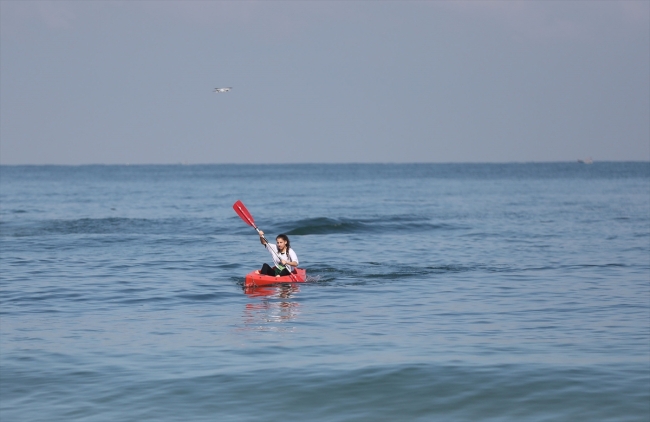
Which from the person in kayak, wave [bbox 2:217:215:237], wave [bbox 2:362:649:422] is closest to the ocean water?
wave [bbox 2:362:649:422]

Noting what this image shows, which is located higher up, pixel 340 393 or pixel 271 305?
pixel 271 305

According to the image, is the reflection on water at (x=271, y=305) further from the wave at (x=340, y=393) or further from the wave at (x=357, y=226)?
the wave at (x=357, y=226)

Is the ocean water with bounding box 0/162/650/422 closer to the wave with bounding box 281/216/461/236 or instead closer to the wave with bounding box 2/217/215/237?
→ the wave with bounding box 2/217/215/237

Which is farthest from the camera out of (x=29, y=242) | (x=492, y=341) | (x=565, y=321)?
(x=29, y=242)

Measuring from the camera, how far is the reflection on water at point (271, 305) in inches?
605

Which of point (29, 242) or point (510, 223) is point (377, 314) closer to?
point (29, 242)

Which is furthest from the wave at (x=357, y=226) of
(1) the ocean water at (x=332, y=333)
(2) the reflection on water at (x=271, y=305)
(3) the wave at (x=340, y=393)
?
(3) the wave at (x=340, y=393)

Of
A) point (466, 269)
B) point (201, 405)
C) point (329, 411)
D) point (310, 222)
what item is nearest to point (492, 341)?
point (329, 411)

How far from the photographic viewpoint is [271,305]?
1680cm

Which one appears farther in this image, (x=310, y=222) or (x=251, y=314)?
(x=310, y=222)

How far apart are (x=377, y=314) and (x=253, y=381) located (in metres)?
4.88

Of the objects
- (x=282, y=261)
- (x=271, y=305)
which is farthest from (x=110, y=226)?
(x=271, y=305)

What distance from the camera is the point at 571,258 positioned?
80.9ft

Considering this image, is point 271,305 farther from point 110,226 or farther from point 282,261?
point 110,226
